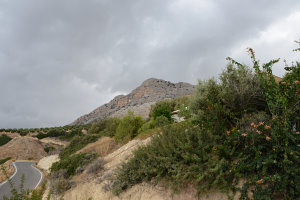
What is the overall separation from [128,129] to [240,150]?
36.7ft

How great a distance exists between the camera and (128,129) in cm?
1522

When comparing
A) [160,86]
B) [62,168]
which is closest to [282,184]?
[62,168]

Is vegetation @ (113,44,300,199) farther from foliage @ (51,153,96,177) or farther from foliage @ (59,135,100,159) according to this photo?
foliage @ (59,135,100,159)

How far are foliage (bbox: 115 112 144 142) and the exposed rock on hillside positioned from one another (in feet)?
93.3

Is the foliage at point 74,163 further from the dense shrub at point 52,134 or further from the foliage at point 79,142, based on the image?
the dense shrub at point 52,134

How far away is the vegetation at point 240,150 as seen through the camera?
3.87m

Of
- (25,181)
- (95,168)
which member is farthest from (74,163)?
(25,181)

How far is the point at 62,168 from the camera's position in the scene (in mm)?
11906

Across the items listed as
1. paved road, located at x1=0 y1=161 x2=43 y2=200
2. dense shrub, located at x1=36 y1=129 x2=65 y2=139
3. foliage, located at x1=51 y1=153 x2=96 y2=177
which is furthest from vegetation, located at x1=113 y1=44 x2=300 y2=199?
dense shrub, located at x1=36 y1=129 x2=65 y2=139

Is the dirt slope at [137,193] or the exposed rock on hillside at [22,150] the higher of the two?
the exposed rock on hillside at [22,150]

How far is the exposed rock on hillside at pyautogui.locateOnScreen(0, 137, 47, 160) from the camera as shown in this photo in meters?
35.4

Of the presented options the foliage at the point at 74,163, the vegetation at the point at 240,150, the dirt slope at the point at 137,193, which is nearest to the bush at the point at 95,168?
the dirt slope at the point at 137,193

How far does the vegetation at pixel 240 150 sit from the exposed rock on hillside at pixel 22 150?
3691 centimetres

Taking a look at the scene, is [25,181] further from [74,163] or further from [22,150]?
[22,150]
